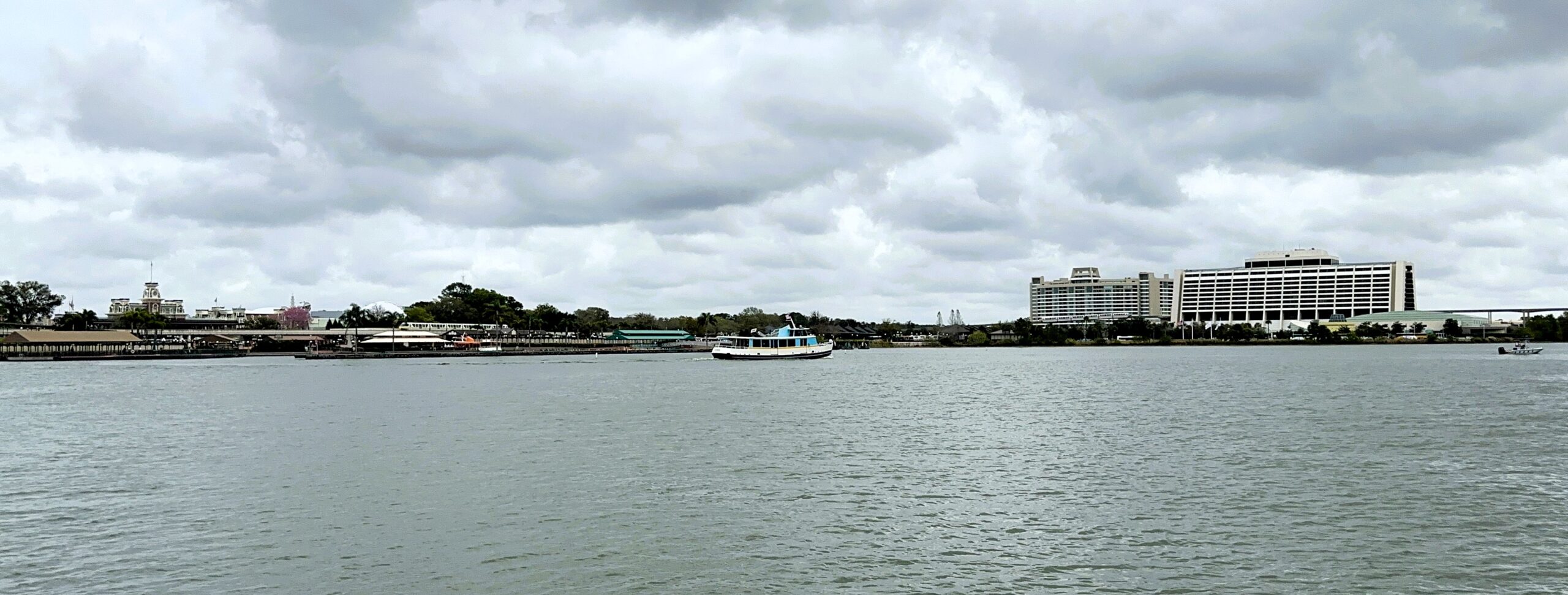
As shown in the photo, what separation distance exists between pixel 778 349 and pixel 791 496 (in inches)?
4664

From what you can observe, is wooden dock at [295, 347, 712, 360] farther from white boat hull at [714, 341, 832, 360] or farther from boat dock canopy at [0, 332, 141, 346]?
white boat hull at [714, 341, 832, 360]

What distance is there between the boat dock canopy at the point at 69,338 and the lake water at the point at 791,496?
129 metres

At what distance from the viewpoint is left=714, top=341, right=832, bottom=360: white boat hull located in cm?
14400

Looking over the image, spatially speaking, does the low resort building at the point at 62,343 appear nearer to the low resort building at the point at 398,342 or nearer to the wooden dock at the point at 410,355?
the wooden dock at the point at 410,355

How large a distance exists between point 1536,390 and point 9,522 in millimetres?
78691

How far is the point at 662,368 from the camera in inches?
4779

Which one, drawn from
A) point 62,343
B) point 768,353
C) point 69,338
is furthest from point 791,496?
point 69,338

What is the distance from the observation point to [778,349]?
14675 centimetres

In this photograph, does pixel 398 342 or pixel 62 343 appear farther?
pixel 398 342

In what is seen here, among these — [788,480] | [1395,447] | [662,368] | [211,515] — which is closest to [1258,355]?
[662,368]

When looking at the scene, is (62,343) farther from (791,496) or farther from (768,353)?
(791,496)

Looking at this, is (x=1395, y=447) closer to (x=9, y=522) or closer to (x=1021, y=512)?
(x=1021, y=512)

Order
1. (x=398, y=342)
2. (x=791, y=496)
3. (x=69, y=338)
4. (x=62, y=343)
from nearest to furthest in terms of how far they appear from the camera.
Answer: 1. (x=791, y=496)
2. (x=62, y=343)
3. (x=69, y=338)
4. (x=398, y=342)

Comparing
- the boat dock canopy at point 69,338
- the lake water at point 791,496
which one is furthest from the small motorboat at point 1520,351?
the boat dock canopy at point 69,338
